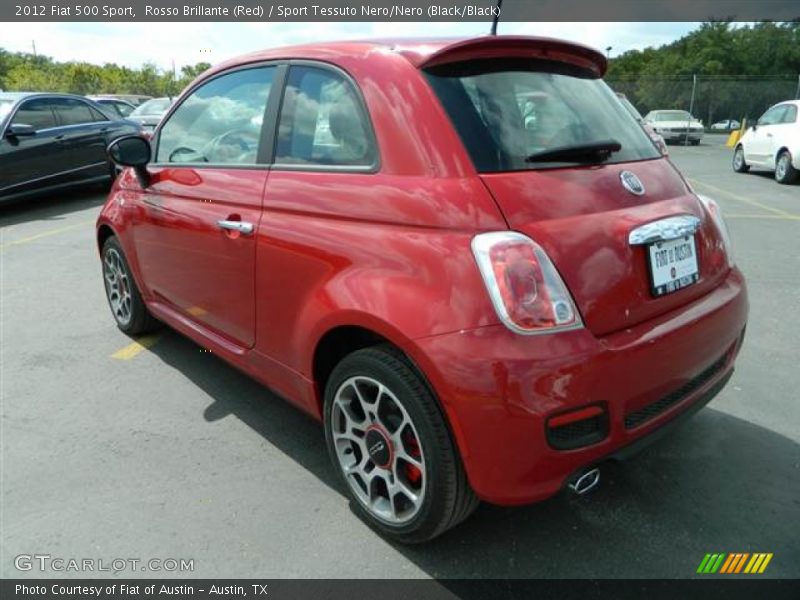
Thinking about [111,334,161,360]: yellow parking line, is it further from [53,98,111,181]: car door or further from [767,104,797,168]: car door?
[767,104,797,168]: car door

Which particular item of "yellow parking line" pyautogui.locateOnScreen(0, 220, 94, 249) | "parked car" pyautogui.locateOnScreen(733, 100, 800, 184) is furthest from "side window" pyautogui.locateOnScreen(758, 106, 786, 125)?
"yellow parking line" pyautogui.locateOnScreen(0, 220, 94, 249)

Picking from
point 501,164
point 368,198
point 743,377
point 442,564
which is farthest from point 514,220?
point 743,377

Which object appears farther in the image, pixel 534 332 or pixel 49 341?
pixel 49 341

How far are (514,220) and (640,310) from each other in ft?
1.76

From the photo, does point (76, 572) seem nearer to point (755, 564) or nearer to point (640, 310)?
point (640, 310)

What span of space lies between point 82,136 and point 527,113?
362 inches

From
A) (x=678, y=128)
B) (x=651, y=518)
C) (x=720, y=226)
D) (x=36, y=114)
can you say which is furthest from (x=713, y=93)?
(x=651, y=518)

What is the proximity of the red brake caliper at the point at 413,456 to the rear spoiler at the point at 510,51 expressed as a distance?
4.23 feet

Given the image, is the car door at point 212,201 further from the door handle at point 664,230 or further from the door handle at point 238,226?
the door handle at point 664,230

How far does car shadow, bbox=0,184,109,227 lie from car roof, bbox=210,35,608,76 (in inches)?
302

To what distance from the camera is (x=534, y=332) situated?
1.78 m

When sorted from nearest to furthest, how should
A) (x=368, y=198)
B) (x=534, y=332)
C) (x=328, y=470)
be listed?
(x=534, y=332) < (x=368, y=198) < (x=328, y=470)

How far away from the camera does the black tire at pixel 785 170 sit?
38.2ft

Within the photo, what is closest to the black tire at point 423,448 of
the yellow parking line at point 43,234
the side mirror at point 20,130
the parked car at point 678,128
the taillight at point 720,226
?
the taillight at point 720,226
